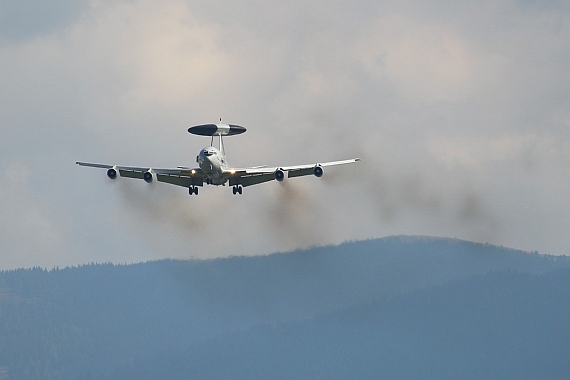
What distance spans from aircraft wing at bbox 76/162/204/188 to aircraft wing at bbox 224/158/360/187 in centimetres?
354

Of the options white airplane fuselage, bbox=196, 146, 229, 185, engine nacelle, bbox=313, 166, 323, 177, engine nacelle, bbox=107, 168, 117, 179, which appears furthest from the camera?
engine nacelle, bbox=107, 168, 117, 179

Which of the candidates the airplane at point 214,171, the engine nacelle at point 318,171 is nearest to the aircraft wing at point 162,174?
the airplane at point 214,171

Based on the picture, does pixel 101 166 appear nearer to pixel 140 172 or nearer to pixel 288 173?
pixel 140 172

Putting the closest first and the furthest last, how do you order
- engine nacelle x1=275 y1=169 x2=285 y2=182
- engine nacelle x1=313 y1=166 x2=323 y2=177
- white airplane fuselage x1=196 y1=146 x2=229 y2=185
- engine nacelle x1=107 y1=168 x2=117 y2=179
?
white airplane fuselage x1=196 y1=146 x2=229 y2=185, engine nacelle x1=313 y1=166 x2=323 y2=177, engine nacelle x1=275 y1=169 x2=285 y2=182, engine nacelle x1=107 y1=168 x2=117 y2=179

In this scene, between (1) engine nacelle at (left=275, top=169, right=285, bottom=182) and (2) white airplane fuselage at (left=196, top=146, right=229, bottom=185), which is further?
(1) engine nacelle at (left=275, top=169, right=285, bottom=182)

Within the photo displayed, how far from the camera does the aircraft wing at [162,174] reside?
105725 mm

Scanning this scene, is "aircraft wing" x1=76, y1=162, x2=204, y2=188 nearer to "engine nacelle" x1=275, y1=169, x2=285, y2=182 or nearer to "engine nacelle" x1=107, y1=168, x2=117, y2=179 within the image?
"engine nacelle" x1=107, y1=168, x2=117, y2=179

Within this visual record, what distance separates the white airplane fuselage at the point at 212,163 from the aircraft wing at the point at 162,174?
138 centimetres

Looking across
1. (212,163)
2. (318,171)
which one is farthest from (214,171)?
(318,171)

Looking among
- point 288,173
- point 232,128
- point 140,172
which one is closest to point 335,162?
point 288,173

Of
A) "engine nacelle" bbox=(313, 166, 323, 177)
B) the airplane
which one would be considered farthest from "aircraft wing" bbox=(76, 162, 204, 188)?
"engine nacelle" bbox=(313, 166, 323, 177)

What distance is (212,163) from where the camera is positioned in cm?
10112

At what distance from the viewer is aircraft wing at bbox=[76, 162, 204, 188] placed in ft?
347

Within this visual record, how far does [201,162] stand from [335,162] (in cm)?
1516
